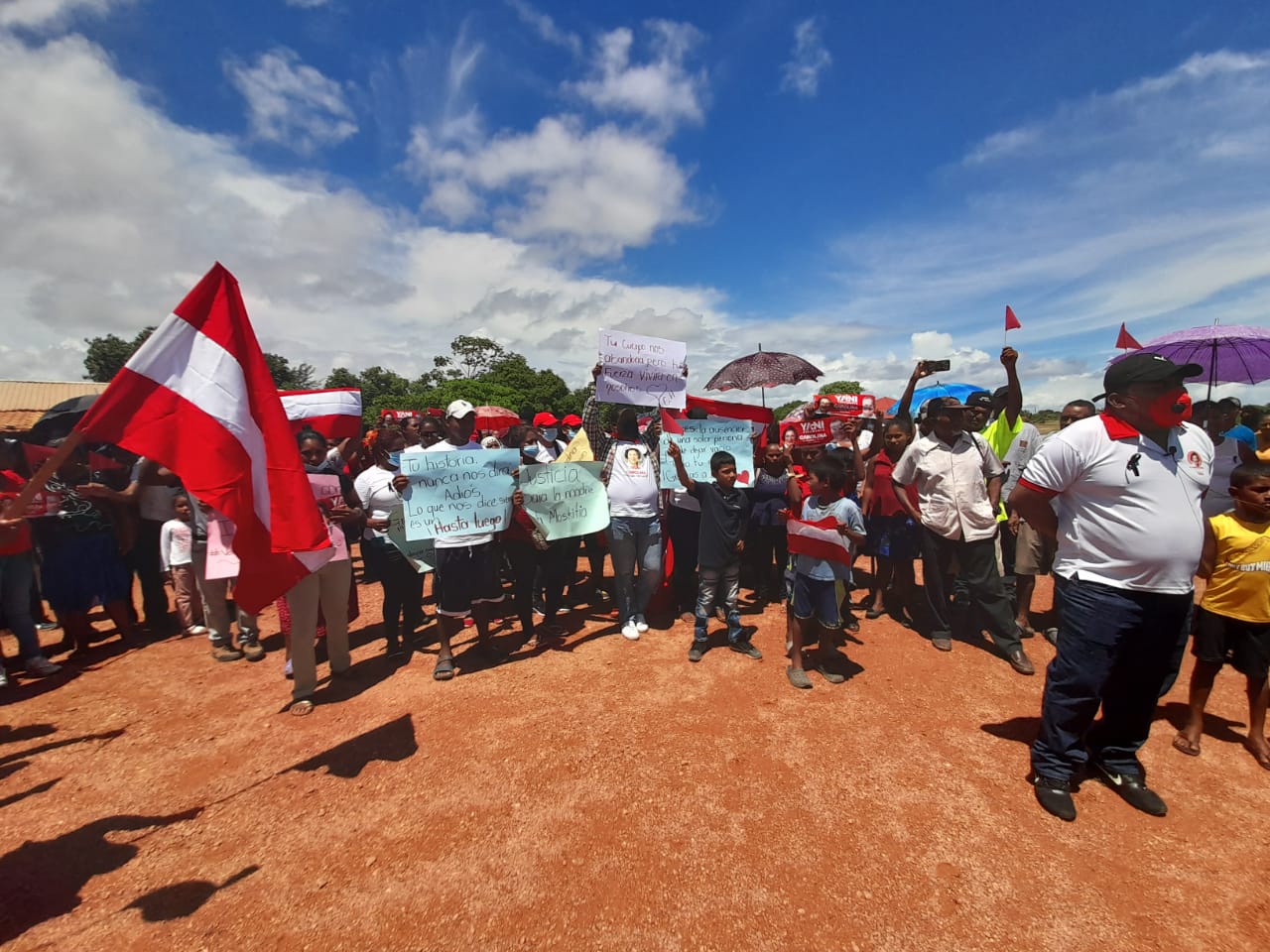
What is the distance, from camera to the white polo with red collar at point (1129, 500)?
2686 mm

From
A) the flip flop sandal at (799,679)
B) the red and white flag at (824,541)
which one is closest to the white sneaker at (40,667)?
the flip flop sandal at (799,679)

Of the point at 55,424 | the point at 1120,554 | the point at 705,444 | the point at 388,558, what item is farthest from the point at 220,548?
the point at 1120,554

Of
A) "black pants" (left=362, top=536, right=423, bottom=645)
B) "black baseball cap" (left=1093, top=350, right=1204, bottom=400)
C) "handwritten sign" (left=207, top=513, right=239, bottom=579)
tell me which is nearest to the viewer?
"black baseball cap" (left=1093, top=350, right=1204, bottom=400)

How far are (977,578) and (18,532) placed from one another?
8.33 metres

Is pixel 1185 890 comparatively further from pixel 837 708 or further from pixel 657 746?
pixel 657 746

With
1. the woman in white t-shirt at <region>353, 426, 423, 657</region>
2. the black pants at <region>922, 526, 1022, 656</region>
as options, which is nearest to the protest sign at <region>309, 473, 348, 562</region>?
the woman in white t-shirt at <region>353, 426, 423, 657</region>

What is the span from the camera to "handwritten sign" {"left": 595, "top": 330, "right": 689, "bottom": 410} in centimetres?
545

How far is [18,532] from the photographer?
469 centimetres

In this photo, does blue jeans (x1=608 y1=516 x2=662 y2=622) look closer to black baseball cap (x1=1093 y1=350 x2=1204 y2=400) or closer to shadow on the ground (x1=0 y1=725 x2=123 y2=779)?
black baseball cap (x1=1093 y1=350 x2=1204 y2=400)

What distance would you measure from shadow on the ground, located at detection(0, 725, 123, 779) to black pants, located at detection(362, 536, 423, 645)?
196 centimetres

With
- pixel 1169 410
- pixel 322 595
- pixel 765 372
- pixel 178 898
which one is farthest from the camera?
pixel 765 372

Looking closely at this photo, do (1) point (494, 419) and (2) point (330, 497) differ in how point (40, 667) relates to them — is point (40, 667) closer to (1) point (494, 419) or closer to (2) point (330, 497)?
(2) point (330, 497)

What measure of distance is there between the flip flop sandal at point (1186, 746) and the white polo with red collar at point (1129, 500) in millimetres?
1440

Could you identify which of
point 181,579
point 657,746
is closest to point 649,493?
point 657,746
